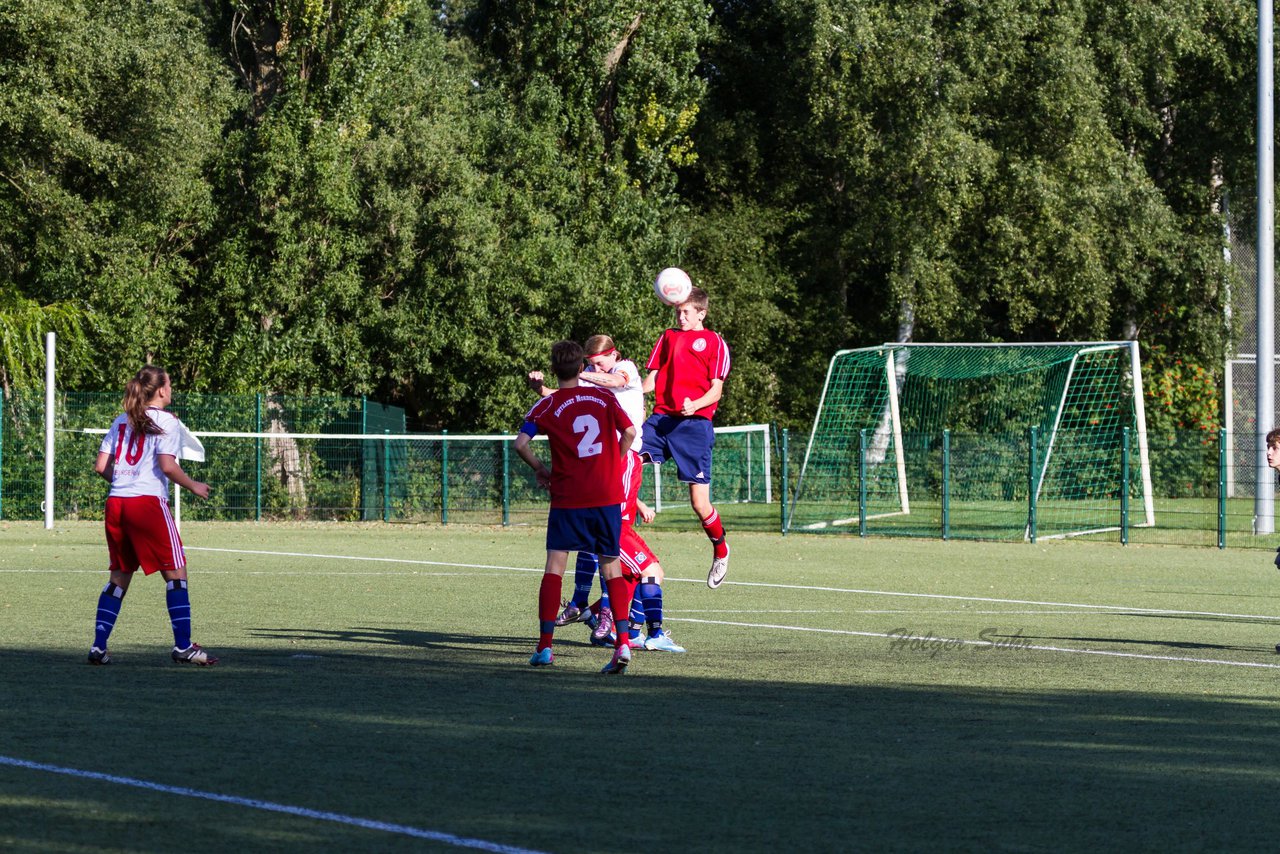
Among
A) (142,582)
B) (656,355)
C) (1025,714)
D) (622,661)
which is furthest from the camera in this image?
(142,582)

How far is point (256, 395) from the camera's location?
97.3 feet

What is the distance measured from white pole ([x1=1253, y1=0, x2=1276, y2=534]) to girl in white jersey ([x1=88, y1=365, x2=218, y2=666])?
19.5 meters

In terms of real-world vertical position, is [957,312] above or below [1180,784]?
above

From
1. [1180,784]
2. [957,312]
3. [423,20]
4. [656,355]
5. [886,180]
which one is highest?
[423,20]

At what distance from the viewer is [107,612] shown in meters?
9.45

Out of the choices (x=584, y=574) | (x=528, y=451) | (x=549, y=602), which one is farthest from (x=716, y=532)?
(x=528, y=451)

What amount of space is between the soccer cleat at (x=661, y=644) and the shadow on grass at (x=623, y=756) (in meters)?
0.59

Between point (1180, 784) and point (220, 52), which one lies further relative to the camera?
point (220, 52)

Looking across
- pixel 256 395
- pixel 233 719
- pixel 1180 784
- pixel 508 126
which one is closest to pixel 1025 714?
pixel 1180 784

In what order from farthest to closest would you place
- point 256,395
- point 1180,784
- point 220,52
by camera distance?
point 220,52, point 256,395, point 1180,784

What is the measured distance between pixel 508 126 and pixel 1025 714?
29006mm

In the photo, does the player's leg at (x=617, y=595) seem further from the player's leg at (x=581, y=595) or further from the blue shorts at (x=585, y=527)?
the player's leg at (x=581, y=595)

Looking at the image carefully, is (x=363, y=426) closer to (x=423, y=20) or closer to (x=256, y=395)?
(x=256, y=395)

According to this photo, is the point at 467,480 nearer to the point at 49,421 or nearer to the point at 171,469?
the point at 49,421
